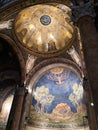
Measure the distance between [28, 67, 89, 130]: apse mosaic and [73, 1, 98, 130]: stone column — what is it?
551 centimetres

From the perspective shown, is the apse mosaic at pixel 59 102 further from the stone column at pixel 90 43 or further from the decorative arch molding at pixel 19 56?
the stone column at pixel 90 43

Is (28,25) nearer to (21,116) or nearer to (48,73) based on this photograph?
(48,73)

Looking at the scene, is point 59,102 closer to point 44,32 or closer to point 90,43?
point 44,32

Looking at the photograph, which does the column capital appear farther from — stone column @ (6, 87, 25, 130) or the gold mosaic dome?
stone column @ (6, 87, 25, 130)

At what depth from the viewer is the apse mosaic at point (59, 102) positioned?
9.73 meters

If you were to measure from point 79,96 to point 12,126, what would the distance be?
4254 mm

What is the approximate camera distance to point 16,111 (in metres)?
9.55

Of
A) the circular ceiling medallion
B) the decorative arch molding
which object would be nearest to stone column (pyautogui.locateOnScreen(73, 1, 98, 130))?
the circular ceiling medallion

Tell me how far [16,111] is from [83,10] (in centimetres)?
680

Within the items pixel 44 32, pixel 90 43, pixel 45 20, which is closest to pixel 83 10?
pixel 90 43

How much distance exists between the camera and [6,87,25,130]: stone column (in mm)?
9062

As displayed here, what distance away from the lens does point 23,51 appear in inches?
448

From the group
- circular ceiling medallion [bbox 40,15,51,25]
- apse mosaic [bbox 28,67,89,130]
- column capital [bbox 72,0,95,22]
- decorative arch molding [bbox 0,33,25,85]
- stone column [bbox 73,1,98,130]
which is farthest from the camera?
circular ceiling medallion [bbox 40,15,51,25]

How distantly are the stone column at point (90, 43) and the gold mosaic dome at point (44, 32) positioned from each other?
5.87 metres
